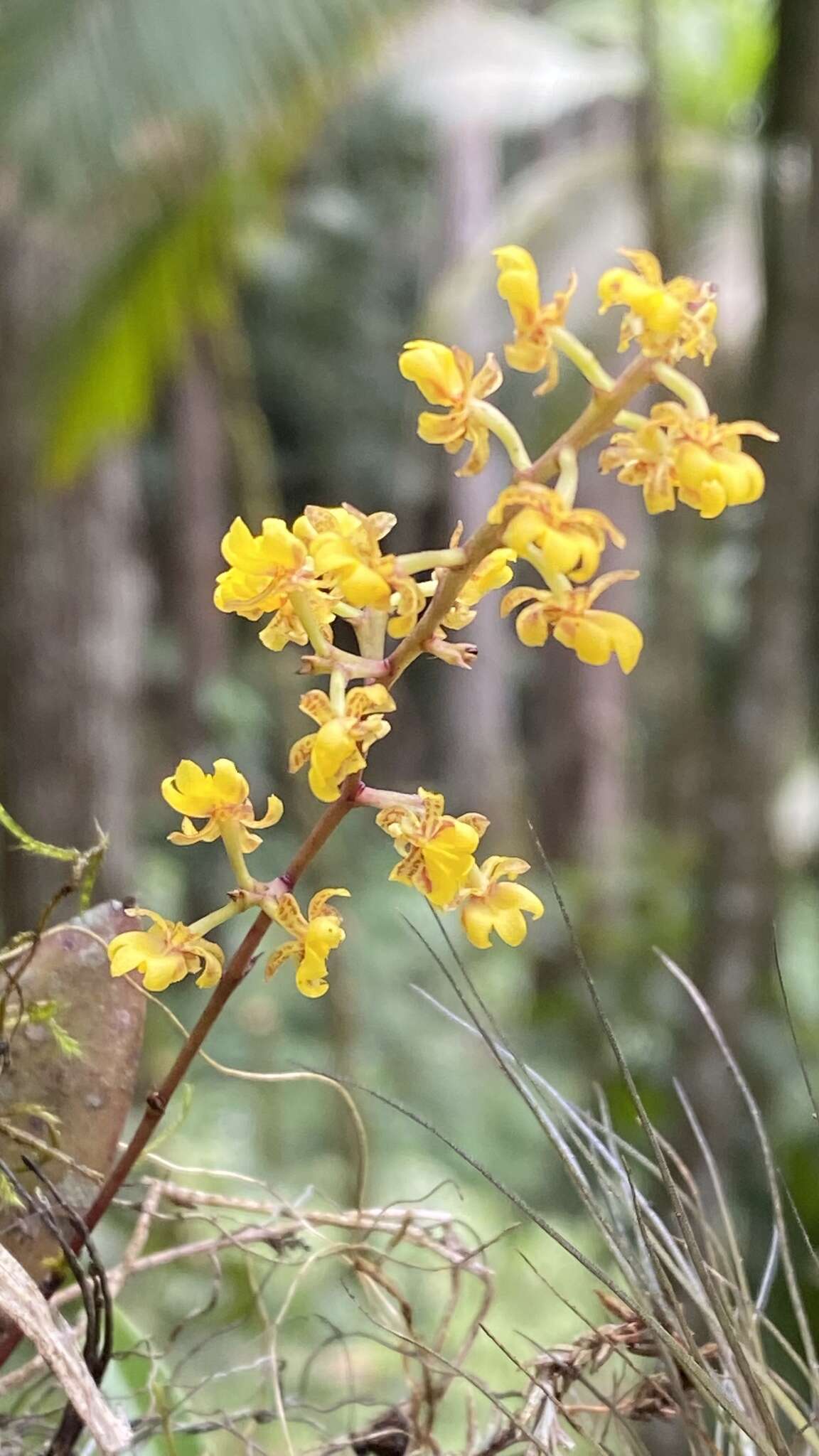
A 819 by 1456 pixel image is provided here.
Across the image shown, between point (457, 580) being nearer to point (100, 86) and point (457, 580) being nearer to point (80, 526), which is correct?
→ point (100, 86)

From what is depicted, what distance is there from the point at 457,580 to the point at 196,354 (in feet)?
10.9

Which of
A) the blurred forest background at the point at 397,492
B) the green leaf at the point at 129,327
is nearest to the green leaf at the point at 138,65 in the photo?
the blurred forest background at the point at 397,492

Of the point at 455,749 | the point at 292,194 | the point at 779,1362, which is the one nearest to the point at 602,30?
the point at 292,194

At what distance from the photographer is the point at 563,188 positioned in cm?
266

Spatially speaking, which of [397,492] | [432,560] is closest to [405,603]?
[432,560]

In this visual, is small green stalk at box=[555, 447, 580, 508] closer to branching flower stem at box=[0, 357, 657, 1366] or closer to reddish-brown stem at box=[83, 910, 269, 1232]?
branching flower stem at box=[0, 357, 657, 1366]

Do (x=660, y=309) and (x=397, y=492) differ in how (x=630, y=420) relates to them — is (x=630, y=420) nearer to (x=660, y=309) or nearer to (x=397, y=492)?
(x=660, y=309)

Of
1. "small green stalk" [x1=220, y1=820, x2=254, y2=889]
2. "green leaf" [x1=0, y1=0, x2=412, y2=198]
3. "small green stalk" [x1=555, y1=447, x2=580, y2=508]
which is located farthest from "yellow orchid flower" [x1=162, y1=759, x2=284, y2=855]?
"green leaf" [x1=0, y1=0, x2=412, y2=198]

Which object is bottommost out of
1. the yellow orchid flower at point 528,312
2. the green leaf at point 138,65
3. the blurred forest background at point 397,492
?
the blurred forest background at point 397,492

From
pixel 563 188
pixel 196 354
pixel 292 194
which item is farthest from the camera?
pixel 292 194

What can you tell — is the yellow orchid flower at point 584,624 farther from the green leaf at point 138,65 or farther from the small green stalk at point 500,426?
the green leaf at point 138,65

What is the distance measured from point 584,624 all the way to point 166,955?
13 centimetres

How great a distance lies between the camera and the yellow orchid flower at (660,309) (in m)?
0.25

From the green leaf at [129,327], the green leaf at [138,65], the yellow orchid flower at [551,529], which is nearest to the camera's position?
the yellow orchid flower at [551,529]
